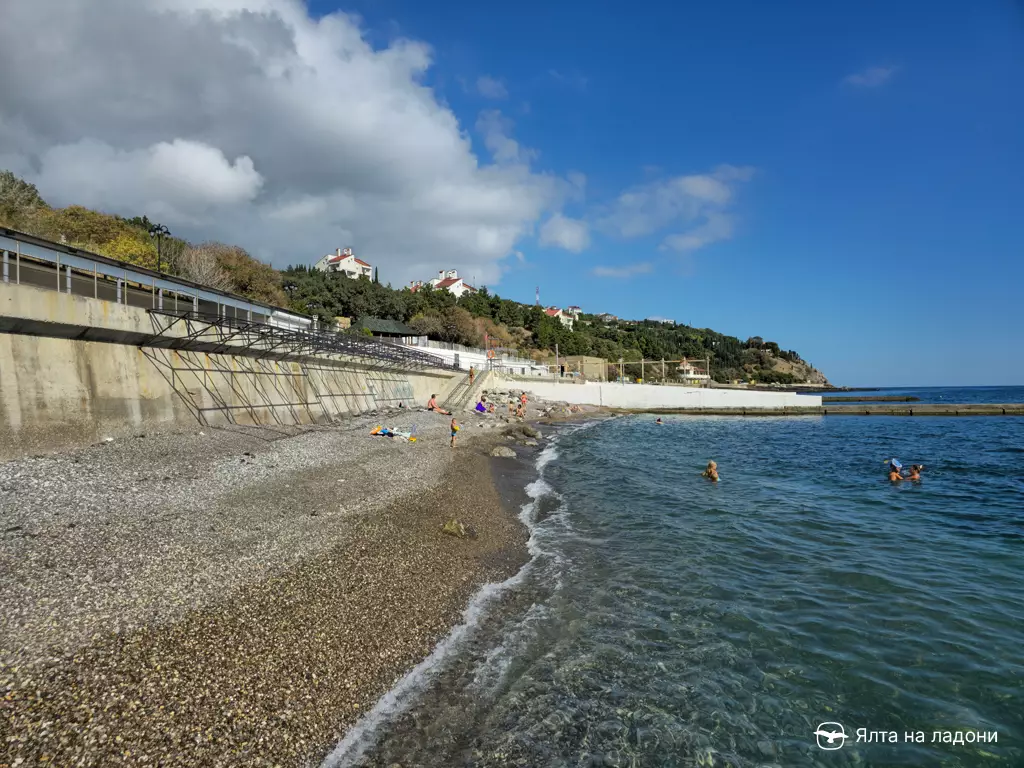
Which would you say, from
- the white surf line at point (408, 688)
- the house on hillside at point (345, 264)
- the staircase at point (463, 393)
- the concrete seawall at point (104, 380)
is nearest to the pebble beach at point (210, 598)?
the white surf line at point (408, 688)

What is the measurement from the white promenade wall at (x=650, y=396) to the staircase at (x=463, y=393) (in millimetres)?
9664

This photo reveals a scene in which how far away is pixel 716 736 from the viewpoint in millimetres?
4855

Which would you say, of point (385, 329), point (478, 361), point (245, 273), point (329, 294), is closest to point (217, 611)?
point (245, 273)

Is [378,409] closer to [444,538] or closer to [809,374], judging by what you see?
[444,538]

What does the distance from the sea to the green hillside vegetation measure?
36.5m

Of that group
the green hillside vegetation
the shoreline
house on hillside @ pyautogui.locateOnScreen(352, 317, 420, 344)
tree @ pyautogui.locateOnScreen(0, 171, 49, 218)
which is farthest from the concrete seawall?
house on hillside @ pyautogui.locateOnScreen(352, 317, 420, 344)

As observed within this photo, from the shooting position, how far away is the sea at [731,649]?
4688 millimetres

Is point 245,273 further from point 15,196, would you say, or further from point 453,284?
point 453,284

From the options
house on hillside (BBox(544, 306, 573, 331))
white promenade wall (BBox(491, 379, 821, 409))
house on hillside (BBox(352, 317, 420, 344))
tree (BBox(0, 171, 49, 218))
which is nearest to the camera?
Result: tree (BBox(0, 171, 49, 218))

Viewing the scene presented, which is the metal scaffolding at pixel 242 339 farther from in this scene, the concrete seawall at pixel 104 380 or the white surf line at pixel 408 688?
the white surf line at pixel 408 688

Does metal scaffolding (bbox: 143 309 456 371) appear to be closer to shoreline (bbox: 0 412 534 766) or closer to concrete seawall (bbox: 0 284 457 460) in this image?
concrete seawall (bbox: 0 284 457 460)

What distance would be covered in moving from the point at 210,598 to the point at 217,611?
338 mm

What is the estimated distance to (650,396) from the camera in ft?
201

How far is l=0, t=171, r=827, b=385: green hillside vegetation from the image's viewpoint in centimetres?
3466
